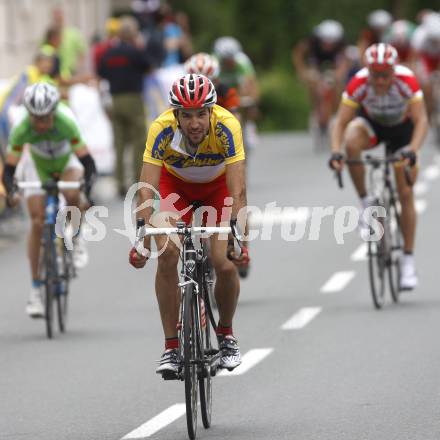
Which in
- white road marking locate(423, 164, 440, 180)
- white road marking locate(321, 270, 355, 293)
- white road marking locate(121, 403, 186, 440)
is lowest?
white road marking locate(121, 403, 186, 440)

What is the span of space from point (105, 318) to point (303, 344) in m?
2.20

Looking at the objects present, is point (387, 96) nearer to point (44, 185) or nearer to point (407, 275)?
point (407, 275)

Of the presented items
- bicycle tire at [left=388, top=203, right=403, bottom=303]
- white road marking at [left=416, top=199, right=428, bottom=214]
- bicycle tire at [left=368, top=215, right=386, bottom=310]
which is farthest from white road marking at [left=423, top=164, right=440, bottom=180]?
bicycle tire at [left=368, top=215, right=386, bottom=310]

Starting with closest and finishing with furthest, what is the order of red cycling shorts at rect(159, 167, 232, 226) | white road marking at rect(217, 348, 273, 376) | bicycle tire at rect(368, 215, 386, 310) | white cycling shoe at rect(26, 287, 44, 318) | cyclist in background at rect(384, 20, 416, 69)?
1. red cycling shorts at rect(159, 167, 232, 226)
2. white road marking at rect(217, 348, 273, 376)
3. white cycling shoe at rect(26, 287, 44, 318)
4. bicycle tire at rect(368, 215, 386, 310)
5. cyclist in background at rect(384, 20, 416, 69)

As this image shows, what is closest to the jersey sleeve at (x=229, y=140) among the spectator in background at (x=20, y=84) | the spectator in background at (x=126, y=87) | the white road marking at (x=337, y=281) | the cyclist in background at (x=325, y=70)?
the white road marking at (x=337, y=281)

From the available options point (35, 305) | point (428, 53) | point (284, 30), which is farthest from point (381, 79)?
point (284, 30)

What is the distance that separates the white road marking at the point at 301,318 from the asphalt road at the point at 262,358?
0.05 feet

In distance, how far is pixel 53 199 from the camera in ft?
43.0

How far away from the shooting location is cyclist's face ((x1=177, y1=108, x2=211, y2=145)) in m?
9.30

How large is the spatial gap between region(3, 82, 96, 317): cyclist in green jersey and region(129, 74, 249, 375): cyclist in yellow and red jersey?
111 inches

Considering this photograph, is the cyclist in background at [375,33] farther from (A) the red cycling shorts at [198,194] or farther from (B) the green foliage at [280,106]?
(A) the red cycling shorts at [198,194]

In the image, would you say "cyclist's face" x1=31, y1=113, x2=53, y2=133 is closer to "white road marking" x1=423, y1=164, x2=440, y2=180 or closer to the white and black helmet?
the white and black helmet

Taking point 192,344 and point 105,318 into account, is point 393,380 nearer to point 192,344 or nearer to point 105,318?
point 192,344

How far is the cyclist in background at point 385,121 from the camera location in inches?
514
